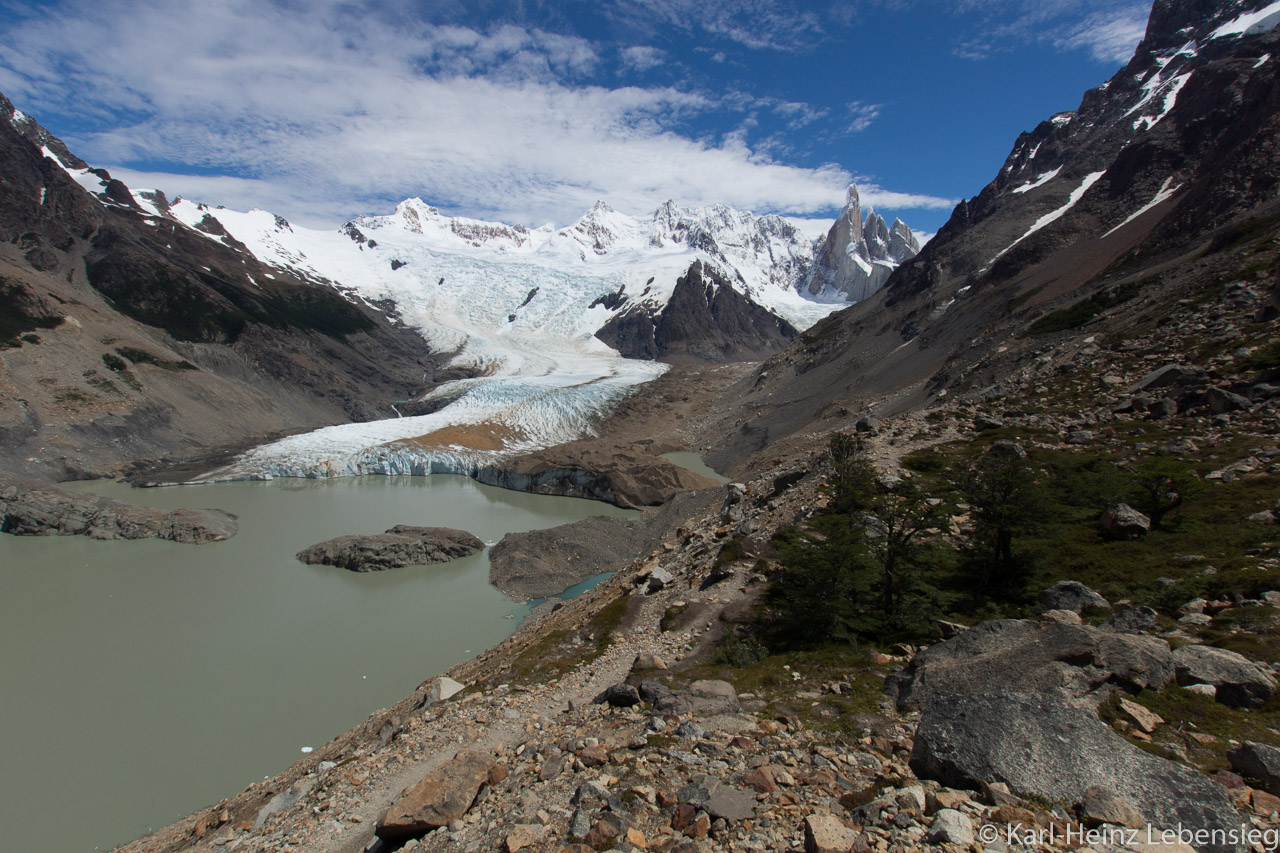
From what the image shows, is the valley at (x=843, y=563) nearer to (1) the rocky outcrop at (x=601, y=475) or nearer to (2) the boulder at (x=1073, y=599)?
(2) the boulder at (x=1073, y=599)

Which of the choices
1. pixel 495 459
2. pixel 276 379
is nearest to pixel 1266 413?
pixel 495 459

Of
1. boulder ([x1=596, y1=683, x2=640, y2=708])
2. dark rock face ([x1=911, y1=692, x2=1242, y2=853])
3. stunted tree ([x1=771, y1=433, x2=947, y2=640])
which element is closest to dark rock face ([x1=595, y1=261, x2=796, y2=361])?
stunted tree ([x1=771, y1=433, x2=947, y2=640])

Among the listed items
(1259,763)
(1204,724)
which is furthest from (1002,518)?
(1259,763)

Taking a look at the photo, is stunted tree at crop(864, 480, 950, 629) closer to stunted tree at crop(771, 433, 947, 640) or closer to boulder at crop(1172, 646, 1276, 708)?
stunted tree at crop(771, 433, 947, 640)

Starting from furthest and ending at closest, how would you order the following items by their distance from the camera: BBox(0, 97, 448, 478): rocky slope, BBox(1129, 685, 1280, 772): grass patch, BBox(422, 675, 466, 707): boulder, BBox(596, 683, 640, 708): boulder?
BBox(0, 97, 448, 478): rocky slope
BBox(422, 675, 466, 707): boulder
BBox(596, 683, 640, 708): boulder
BBox(1129, 685, 1280, 772): grass patch

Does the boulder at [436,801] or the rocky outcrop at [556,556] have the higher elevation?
the boulder at [436,801]

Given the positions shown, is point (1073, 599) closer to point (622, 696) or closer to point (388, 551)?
point (622, 696)

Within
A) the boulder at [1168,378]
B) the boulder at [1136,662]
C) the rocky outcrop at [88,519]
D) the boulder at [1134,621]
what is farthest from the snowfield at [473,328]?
the boulder at [1136,662]
